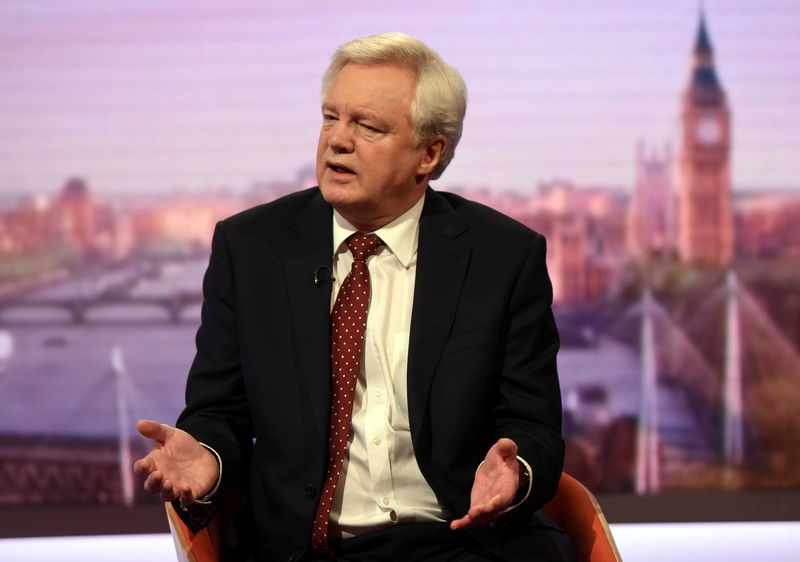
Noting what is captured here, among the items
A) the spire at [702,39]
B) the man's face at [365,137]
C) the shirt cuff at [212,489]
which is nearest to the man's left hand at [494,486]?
the shirt cuff at [212,489]

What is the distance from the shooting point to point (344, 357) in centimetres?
206

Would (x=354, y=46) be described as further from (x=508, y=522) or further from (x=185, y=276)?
(x=185, y=276)

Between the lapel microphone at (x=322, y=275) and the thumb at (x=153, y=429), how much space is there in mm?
440

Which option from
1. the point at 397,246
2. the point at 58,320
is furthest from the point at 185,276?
the point at 397,246

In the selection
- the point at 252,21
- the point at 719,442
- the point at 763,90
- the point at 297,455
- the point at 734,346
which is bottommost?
the point at 719,442

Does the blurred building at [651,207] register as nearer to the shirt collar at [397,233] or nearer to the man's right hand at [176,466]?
the shirt collar at [397,233]

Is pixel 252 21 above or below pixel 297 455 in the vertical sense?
above

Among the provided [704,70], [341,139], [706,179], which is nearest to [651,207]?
[706,179]

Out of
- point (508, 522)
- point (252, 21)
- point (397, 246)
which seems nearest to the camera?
point (508, 522)

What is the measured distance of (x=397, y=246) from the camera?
217 centimetres

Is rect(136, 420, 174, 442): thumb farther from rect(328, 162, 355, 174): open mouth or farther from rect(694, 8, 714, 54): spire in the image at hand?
rect(694, 8, 714, 54): spire

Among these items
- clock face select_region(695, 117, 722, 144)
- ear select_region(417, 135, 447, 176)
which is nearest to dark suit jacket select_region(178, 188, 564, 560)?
ear select_region(417, 135, 447, 176)

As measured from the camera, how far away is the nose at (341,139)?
2.06 m

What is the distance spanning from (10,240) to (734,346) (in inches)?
114
